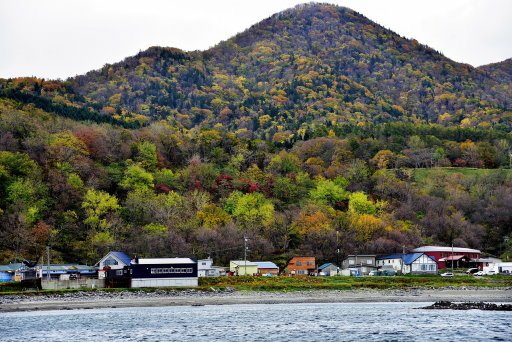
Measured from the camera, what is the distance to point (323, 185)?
125250 mm

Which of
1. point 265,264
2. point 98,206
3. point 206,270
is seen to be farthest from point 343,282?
point 98,206

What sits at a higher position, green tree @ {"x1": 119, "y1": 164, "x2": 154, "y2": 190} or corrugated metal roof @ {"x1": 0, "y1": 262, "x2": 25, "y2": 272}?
green tree @ {"x1": 119, "y1": 164, "x2": 154, "y2": 190}

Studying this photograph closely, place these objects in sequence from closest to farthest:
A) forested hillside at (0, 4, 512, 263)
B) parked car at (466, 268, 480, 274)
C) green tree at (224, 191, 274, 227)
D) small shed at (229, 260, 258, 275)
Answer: small shed at (229, 260, 258, 275)
parked car at (466, 268, 480, 274)
forested hillside at (0, 4, 512, 263)
green tree at (224, 191, 274, 227)

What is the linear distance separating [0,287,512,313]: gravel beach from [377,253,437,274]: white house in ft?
57.7

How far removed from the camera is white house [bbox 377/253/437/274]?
9219cm

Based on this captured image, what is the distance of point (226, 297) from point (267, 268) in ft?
70.2

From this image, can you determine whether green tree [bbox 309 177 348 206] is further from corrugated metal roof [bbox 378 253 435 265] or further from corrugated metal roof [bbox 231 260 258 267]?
corrugated metal roof [bbox 231 260 258 267]

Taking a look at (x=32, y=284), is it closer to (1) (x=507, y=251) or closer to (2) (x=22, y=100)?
(1) (x=507, y=251)

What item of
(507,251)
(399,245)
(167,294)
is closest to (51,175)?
(167,294)

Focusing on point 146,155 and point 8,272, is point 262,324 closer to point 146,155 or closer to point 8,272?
point 8,272

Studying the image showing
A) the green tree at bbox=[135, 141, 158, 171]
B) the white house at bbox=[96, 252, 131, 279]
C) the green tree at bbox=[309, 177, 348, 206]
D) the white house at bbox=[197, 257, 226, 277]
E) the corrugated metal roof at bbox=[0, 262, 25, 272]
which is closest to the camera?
the corrugated metal roof at bbox=[0, 262, 25, 272]

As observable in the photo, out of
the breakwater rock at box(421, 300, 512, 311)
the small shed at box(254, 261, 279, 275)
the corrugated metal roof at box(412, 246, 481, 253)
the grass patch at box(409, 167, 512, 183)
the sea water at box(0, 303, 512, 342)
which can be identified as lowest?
the sea water at box(0, 303, 512, 342)

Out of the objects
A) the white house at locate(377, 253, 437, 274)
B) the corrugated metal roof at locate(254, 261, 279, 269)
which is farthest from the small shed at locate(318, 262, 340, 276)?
the white house at locate(377, 253, 437, 274)

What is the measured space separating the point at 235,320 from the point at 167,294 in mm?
21092
